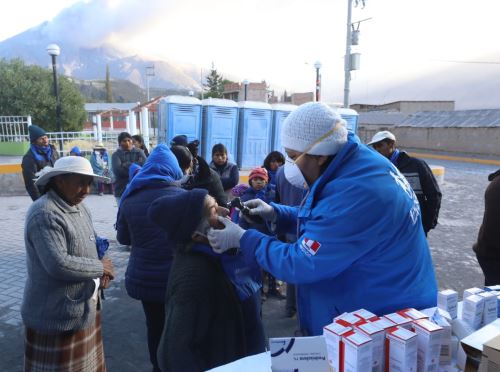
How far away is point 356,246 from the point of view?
1.45 metres

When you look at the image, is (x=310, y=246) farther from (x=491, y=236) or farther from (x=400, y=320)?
(x=491, y=236)

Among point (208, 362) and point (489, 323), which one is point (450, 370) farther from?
point (208, 362)

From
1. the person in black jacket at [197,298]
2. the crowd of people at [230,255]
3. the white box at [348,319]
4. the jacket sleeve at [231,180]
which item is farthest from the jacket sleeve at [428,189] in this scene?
the white box at [348,319]

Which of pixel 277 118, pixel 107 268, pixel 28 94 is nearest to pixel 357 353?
pixel 107 268

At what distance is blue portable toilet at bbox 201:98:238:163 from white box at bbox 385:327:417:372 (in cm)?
929

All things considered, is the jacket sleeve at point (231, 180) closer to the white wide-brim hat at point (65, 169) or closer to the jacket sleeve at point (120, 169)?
the jacket sleeve at point (120, 169)

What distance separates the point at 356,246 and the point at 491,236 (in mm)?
1831

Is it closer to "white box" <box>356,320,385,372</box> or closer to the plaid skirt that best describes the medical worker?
"white box" <box>356,320,385,372</box>

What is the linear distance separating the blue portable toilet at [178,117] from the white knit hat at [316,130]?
8.59m

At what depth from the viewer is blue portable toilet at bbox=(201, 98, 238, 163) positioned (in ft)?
34.5

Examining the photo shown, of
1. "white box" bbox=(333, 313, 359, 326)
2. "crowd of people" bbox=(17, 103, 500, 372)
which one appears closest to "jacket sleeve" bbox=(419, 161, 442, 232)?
"crowd of people" bbox=(17, 103, 500, 372)

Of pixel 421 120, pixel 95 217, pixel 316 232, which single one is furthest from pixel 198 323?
pixel 421 120

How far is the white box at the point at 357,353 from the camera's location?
115cm

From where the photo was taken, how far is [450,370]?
1.29 metres
